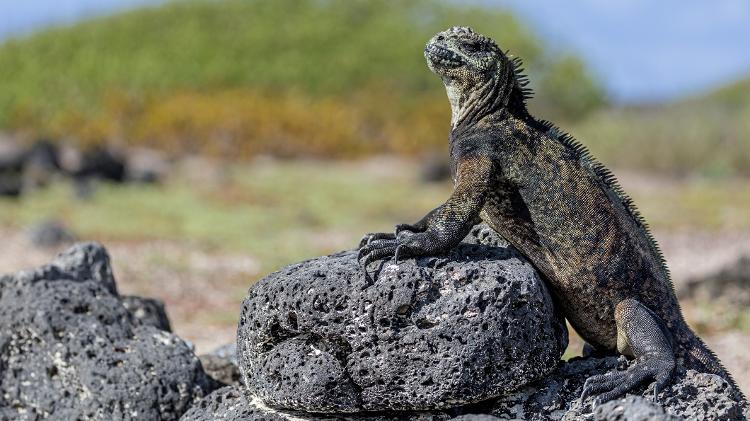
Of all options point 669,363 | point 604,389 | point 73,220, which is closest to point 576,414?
point 604,389

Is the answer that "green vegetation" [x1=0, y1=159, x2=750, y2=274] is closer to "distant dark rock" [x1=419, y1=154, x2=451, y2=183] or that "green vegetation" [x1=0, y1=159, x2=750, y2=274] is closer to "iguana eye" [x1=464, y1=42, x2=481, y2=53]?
"distant dark rock" [x1=419, y1=154, x2=451, y2=183]

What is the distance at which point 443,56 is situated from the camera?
455 cm

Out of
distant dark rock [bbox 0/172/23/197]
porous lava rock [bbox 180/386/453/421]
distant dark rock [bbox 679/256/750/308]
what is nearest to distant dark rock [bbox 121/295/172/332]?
porous lava rock [bbox 180/386/453/421]

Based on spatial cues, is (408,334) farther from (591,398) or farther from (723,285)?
(723,285)

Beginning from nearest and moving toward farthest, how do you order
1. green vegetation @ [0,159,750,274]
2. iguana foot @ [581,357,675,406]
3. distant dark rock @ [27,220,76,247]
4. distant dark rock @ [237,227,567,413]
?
distant dark rock @ [237,227,567,413] < iguana foot @ [581,357,675,406] < distant dark rock @ [27,220,76,247] < green vegetation @ [0,159,750,274]

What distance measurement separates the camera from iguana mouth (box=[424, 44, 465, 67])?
4.54 meters

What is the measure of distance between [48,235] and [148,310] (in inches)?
343

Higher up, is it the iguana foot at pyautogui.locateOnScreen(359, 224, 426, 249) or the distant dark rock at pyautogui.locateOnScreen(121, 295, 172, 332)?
the distant dark rock at pyautogui.locateOnScreen(121, 295, 172, 332)

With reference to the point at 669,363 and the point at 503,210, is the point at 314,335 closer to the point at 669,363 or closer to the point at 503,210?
the point at 503,210

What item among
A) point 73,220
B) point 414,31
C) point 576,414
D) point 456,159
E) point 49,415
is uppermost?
point 414,31

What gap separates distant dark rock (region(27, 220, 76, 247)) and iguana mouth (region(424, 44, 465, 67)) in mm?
11284

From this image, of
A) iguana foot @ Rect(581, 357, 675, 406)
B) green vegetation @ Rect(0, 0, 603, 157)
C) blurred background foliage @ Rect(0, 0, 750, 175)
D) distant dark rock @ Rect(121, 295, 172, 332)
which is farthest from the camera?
green vegetation @ Rect(0, 0, 603, 157)

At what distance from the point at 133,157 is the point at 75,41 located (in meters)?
12.8

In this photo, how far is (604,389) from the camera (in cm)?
436
